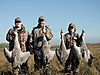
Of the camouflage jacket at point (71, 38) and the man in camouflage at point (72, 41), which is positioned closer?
the man in camouflage at point (72, 41)

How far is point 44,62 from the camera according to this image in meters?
9.00

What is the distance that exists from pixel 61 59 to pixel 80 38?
3.69ft

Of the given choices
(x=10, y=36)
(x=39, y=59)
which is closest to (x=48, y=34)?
(x=39, y=59)

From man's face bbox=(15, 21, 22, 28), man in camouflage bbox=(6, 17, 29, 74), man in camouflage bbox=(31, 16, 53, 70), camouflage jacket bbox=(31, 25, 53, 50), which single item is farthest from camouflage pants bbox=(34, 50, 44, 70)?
man's face bbox=(15, 21, 22, 28)

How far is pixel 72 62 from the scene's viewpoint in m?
9.57

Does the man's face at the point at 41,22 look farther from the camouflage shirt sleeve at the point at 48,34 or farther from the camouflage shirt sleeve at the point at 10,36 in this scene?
the camouflage shirt sleeve at the point at 10,36

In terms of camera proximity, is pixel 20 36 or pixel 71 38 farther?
pixel 71 38

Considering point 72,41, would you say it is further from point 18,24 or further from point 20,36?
point 18,24

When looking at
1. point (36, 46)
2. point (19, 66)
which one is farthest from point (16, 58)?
point (36, 46)

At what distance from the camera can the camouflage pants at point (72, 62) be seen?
933 cm

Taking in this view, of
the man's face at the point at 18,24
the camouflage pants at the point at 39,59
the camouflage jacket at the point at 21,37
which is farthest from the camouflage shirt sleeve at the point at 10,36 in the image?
the camouflage pants at the point at 39,59

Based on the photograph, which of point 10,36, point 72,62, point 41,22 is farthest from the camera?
point 72,62

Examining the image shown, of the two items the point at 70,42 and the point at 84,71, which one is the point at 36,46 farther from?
the point at 84,71

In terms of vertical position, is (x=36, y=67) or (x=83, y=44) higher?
(x=83, y=44)
